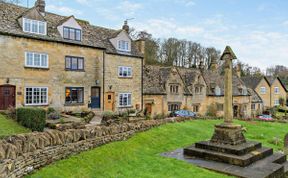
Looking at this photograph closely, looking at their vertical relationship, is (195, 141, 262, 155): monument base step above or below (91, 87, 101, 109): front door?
below

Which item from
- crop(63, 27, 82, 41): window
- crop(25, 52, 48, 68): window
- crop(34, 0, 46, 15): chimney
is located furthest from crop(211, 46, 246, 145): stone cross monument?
crop(34, 0, 46, 15): chimney

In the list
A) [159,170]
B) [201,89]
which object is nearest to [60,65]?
[159,170]

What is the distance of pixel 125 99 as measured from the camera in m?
28.6

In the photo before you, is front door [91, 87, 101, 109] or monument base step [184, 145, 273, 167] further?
front door [91, 87, 101, 109]

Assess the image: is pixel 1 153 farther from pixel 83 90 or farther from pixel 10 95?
pixel 83 90

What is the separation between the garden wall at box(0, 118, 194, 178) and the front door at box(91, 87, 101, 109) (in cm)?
1344

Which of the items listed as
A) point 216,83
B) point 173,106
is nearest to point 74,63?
point 173,106

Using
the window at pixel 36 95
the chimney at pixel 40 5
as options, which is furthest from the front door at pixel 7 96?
the chimney at pixel 40 5

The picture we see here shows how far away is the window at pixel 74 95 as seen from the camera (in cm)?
2373

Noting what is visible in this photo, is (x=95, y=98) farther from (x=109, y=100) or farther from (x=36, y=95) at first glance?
(x=36, y=95)

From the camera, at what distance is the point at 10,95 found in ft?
65.4

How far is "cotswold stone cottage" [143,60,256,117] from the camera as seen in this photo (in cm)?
3256

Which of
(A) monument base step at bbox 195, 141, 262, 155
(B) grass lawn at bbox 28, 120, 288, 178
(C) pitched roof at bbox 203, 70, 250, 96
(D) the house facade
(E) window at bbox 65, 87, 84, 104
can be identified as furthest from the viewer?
(D) the house facade

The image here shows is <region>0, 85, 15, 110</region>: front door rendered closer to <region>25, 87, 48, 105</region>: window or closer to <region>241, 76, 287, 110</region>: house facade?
<region>25, 87, 48, 105</region>: window
